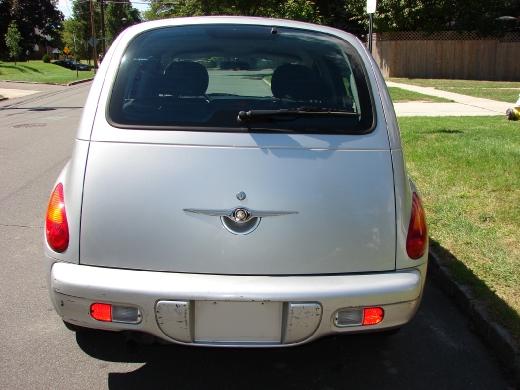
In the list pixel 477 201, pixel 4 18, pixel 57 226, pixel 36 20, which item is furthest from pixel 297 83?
pixel 36 20

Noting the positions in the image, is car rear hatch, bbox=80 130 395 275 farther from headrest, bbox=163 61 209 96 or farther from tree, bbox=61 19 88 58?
tree, bbox=61 19 88 58

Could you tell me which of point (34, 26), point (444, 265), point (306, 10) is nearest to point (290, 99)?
point (444, 265)

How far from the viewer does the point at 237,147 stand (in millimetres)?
2527

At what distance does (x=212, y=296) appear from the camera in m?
2.40

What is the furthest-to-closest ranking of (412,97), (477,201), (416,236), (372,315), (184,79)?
1. (412,97)
2. (477,201)
3. (184,79)
4. (416,236)
5. (372,315)

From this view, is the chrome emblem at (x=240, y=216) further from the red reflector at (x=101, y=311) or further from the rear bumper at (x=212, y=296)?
the red reflector at (x=101, y=311)

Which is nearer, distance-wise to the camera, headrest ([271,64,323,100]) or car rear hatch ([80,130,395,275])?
car rear hatch ([80,130,395,275])

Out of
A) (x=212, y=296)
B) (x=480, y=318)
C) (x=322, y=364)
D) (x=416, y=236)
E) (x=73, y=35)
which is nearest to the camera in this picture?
(x=212, y=296)

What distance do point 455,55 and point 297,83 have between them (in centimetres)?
2804

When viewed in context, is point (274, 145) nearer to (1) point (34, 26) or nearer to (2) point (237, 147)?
(2) point (237, 147)

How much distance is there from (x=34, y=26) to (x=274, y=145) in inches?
2814

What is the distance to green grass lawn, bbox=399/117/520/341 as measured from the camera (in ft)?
13.1

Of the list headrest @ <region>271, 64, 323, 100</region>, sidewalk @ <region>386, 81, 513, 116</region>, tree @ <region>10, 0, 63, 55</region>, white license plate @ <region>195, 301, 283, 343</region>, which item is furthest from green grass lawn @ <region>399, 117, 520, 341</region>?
tree @ <region>10, 0, 63, 55</region>

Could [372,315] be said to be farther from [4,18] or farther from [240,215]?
[4,18]
